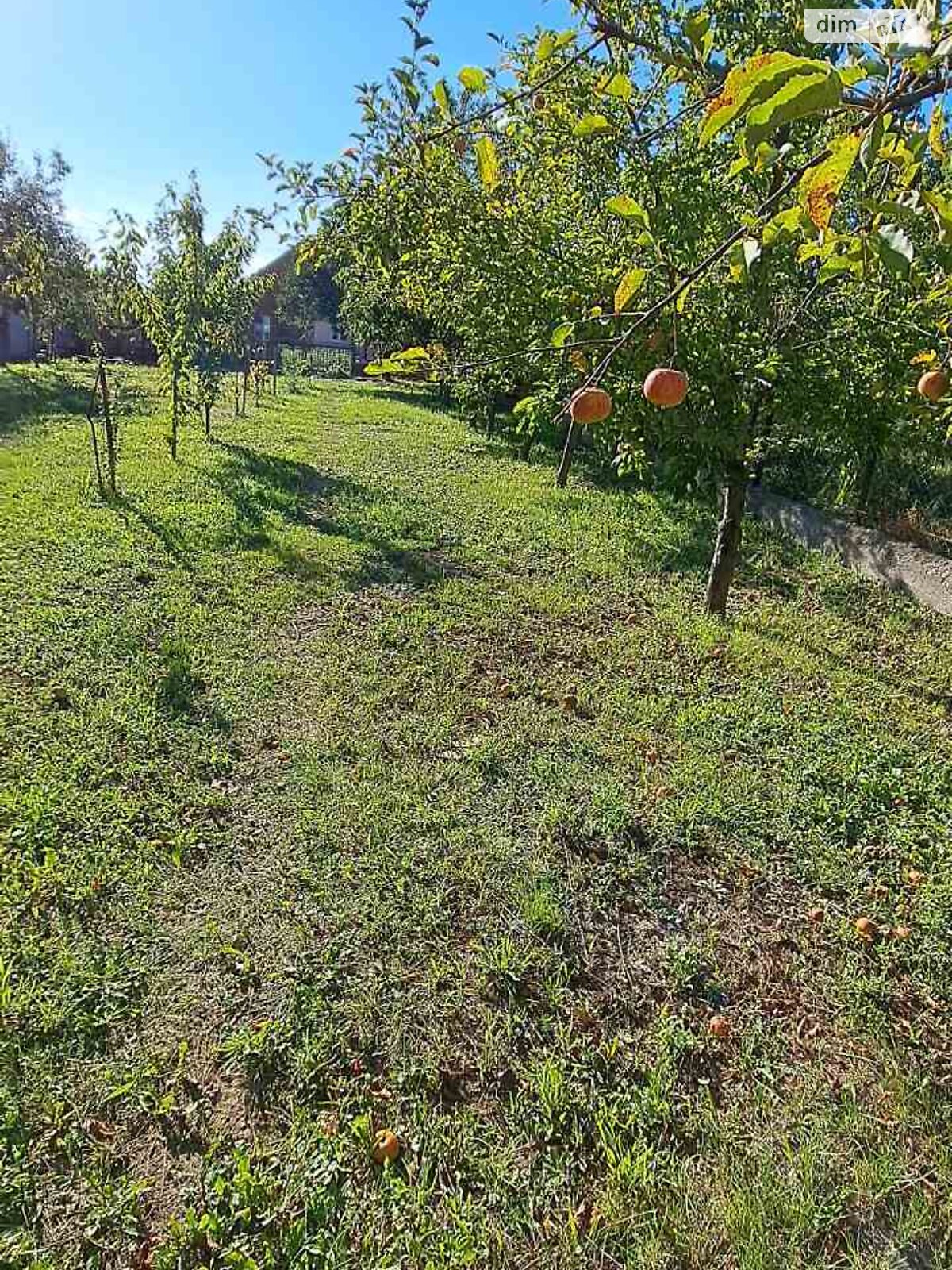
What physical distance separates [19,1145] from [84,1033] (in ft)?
1.03

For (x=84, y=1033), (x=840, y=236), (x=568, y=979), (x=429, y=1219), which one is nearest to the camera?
(x=840, y=236)

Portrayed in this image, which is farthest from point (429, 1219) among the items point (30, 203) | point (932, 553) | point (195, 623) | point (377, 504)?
point (30, 203)

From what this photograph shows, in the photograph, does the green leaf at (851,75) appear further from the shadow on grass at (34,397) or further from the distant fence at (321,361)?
the distant fence at (321,361)

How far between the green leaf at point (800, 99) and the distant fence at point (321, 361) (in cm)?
2665

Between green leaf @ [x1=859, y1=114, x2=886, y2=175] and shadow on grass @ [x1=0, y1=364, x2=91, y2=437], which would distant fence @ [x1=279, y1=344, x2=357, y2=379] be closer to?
shadow on grass @ [x1=0, y1=364, x2=91, y2=437]

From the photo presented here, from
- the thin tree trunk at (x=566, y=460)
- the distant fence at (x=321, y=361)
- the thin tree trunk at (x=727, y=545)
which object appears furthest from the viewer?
the distant fence at (x=321, y=361)

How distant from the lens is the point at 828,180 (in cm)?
98

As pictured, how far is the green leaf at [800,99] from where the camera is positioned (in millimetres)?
810

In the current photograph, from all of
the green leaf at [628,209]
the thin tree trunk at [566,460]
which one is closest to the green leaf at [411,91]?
the green leaf at [628,209]

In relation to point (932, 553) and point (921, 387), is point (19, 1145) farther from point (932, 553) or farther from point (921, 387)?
point (932, 553)

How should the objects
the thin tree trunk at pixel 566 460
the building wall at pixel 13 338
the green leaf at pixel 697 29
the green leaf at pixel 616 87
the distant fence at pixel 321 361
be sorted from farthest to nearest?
the distant fence at pixel 321 361
the building wall at pixel 13 338
the thin tree trunk at pixel 566 460
the green leaf at pixel 616 87
the green leaf at pixel 697 29

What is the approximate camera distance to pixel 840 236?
4.13 feet

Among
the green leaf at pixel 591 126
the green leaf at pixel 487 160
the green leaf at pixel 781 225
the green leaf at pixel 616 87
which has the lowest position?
the green leaf at pixel 781 225

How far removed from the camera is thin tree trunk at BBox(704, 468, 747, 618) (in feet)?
17.1
